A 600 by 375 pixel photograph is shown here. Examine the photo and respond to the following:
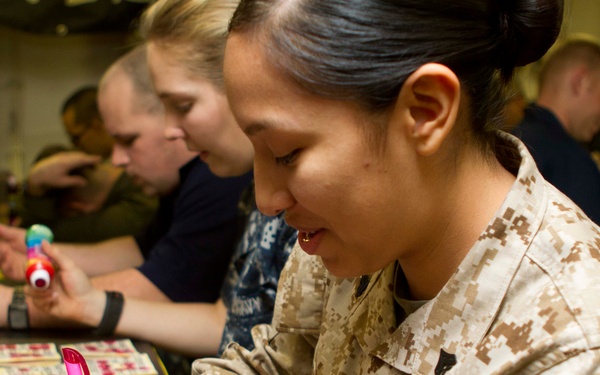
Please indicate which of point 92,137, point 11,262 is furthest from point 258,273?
point 92,137

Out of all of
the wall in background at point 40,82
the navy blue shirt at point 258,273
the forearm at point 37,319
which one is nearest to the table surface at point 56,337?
the forearm at point 37,319

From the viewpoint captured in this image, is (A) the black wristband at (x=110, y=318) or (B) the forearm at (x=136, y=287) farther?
(B) the forearm at (x=136, y=287)

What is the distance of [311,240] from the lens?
88 cm

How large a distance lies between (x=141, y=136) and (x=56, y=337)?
0.67 meters

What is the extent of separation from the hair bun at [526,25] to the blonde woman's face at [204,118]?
0.85 metres

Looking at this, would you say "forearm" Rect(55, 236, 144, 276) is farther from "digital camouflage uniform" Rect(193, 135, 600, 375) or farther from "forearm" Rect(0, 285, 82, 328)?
"digital camouflage uniform" Rect(193, 135, 600, 375)

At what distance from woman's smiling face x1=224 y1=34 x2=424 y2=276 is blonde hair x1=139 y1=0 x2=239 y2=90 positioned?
78 centimetres

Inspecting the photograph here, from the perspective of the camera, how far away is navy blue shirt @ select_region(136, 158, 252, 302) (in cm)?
190

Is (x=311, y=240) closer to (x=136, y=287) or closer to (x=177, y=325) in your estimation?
(x=177, y=325)

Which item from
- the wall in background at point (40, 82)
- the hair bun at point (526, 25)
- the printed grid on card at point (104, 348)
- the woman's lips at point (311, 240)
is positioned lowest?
the wall in background at point (40, 82)

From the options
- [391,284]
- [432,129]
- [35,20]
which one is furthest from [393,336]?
[35,20]

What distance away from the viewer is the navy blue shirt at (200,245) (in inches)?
74.9

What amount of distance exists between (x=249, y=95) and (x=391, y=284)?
0.34 metres

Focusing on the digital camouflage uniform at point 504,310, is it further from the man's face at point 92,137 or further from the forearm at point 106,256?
the man's face at point 92,137
